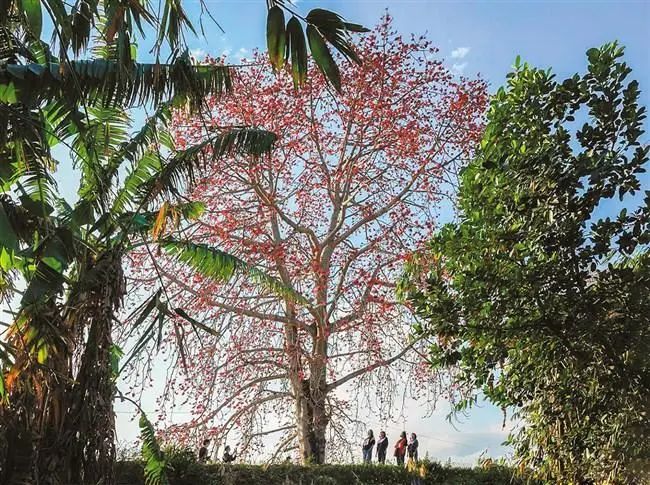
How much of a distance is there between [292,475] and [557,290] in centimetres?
544

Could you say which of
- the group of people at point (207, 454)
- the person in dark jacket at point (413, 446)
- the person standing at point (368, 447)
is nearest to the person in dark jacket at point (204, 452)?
the group of people at point (207, 454)

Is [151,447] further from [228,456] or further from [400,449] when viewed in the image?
[400,449]

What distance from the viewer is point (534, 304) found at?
5363 mm

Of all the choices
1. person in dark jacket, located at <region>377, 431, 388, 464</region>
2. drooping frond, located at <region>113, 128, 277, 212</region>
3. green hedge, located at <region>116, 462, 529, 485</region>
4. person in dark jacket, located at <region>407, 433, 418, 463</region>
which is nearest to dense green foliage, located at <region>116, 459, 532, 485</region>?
green hedge, located at <region>116, 462, 529, 485</region>

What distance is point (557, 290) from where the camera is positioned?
5.33 m

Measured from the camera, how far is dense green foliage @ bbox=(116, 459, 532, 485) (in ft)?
29.5

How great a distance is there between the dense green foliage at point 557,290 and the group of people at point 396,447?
629cm

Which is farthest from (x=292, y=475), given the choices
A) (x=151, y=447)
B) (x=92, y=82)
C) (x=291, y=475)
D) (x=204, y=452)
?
(x=92, y=82)

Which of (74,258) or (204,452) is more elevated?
(74,258)

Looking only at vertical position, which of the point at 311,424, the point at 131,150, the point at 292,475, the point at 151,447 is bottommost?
the point at 292,475

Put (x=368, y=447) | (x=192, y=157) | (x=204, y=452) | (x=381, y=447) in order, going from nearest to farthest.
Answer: (x=192, y=157) → (x=204, y=452) → (x=368, y=447) → (x=381, y=447)

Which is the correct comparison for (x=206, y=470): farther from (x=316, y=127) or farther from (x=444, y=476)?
(x=316, y=127)

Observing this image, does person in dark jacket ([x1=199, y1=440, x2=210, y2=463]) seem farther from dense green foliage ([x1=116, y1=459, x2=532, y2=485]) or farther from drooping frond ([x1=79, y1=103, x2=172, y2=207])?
drooping frond ([x1=79, y1=103, x2=172, y2=207])

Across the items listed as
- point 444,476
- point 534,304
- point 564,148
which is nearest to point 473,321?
point 534,304
